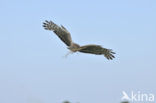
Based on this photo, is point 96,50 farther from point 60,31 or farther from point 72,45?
point 60,31

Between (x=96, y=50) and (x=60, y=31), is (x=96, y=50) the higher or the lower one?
the lower one

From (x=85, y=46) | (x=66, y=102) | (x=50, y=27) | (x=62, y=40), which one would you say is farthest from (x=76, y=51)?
(x=66, y=102)

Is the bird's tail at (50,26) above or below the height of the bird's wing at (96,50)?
above

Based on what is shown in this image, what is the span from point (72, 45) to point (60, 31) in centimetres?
267

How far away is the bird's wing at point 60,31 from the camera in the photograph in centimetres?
2245

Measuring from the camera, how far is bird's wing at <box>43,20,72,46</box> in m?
22.5

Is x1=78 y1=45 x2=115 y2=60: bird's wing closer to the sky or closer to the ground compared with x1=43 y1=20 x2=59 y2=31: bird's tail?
closer to the ground

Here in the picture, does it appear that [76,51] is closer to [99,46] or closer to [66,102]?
[99,46]

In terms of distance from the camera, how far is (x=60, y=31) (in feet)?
78.0

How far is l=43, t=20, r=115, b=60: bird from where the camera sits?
827 inches

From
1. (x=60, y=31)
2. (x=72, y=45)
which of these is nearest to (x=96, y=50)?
(x=72, y=45)

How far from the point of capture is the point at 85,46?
20.9m

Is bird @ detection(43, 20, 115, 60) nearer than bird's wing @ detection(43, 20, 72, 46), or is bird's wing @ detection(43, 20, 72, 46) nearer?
bird @ detection(43, 20, 115, 60)

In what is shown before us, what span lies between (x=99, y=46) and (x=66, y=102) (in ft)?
122
